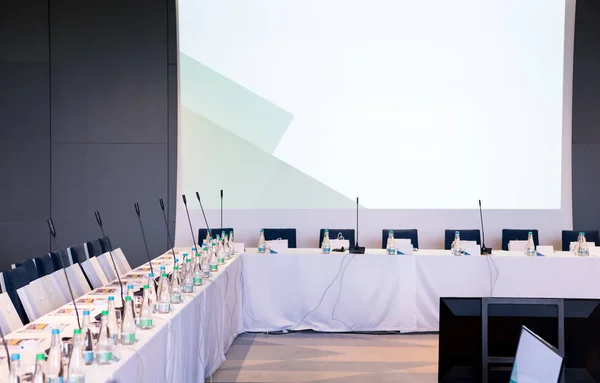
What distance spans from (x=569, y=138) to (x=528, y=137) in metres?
0.49

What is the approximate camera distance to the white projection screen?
26.8ft

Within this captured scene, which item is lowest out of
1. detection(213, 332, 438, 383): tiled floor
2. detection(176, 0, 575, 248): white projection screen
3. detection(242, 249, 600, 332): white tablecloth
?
detection(213, 332, 438, 383): tiled floor

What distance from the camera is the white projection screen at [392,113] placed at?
8156 mm

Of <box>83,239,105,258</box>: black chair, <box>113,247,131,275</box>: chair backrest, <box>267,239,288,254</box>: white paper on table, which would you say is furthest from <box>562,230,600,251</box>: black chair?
<box>83,239,105,258</box>: black chair

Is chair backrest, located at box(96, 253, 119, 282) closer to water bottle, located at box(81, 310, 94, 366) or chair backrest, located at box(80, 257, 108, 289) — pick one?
chair backrest, located at box(80, 257, 108, 289)

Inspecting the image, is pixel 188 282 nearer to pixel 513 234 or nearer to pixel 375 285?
pixel 375 285

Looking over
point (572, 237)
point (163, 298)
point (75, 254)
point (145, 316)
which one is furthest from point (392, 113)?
point (145, 316)

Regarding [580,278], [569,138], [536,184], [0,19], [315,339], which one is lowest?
[315,339]

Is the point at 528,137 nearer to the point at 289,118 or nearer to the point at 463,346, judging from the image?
the point at 289,118

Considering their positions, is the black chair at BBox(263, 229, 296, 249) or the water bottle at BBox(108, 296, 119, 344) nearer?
the water bottle at BBox(108, 296, 119, 344)

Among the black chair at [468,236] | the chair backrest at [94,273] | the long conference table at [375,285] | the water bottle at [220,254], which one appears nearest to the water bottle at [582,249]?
the long conference table at [375,285]

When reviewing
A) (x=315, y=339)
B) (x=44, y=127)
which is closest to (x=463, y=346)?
(x=315, y=339)

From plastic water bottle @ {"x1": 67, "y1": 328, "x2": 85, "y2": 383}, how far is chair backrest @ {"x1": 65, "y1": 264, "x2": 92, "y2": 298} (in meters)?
2.40

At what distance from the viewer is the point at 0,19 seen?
8422mm
